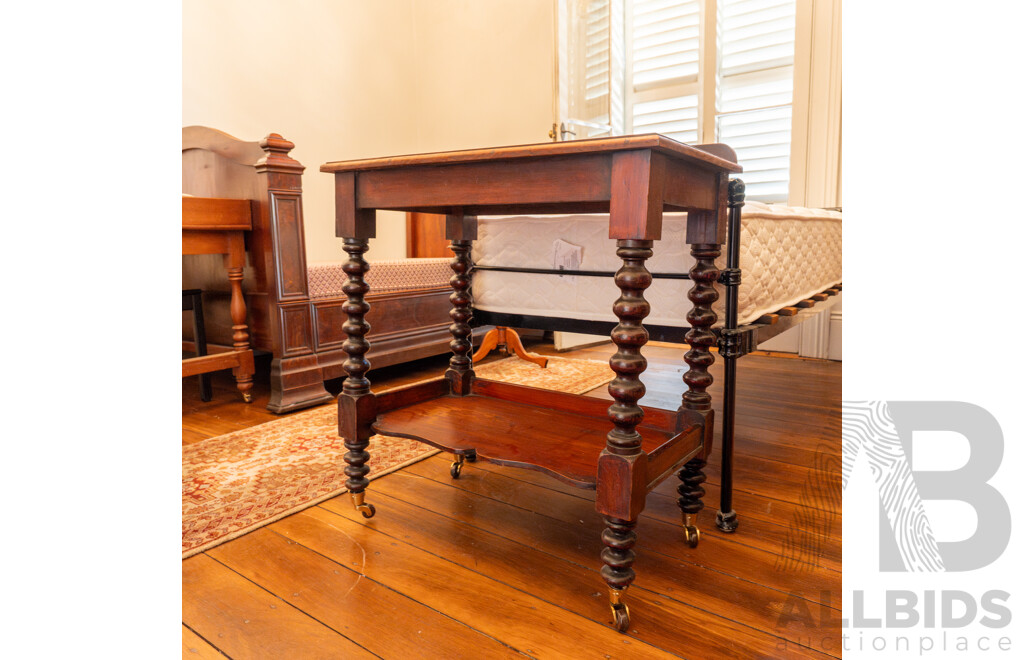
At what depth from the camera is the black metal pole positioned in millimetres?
1353

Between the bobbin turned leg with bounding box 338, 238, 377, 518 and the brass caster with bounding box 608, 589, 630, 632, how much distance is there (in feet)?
2.29

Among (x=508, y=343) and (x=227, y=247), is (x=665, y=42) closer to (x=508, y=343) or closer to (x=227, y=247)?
(x=508, y=343)

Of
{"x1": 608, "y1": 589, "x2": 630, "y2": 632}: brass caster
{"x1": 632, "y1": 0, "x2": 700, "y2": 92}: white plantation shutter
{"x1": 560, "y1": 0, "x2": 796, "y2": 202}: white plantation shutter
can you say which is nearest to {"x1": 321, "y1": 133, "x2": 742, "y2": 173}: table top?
{"x1": 608, "y1": 589, "x2": 630, "y2": 632}: brass caster

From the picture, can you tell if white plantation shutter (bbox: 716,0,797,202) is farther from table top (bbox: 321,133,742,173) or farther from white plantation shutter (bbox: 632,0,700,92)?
table top (bbox: 321,133,742,173)

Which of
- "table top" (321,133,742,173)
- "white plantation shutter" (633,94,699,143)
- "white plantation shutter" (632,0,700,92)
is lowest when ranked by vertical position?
"table top" (321,133,742,173)

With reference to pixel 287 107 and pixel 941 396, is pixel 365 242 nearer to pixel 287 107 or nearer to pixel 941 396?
pixel 941 396

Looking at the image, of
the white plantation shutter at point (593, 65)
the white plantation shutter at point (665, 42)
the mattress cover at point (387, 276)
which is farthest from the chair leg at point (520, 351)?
the white plantation shutter at point (665, 42)

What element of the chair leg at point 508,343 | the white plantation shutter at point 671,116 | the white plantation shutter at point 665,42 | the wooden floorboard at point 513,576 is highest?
the white plantation shutter at point 665,42

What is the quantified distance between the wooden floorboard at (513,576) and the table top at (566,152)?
0.84m

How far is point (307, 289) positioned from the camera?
2.57 m

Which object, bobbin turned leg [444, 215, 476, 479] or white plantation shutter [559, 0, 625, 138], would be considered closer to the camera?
bobbin turned leg [444, 215, 476, 479]

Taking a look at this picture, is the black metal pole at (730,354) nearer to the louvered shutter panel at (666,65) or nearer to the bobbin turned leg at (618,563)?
the bobbin turned leg at (618,563)

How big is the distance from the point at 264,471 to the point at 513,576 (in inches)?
37.3

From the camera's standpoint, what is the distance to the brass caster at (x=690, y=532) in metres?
1.36
